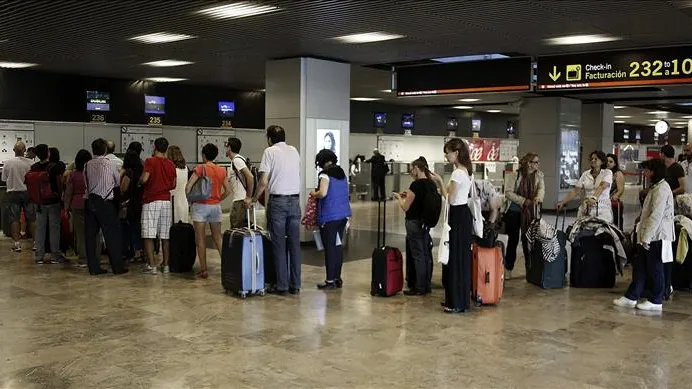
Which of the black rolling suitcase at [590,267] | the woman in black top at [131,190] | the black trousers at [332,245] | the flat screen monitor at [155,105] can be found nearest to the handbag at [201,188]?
the woman in black top at [131,190]

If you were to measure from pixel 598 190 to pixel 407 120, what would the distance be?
56.3ft

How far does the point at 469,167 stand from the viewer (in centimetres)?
679

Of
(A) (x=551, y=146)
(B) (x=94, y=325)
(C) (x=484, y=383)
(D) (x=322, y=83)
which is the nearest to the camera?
(C) (x=484, y=383)

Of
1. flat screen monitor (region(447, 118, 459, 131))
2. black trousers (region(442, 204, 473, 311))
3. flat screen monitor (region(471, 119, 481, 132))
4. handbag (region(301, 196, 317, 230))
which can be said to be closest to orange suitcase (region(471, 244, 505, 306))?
black trousers (region(442, 204, 473, 311))

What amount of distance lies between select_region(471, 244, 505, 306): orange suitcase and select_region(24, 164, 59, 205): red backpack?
19.9 feet

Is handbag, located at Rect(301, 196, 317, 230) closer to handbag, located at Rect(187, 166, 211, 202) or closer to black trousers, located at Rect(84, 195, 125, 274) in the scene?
handbag, located at Rect(187, 166, 211, 202)

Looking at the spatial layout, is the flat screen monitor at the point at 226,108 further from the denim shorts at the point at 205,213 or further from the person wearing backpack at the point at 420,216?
the person wearing backpack at the point at 420,216

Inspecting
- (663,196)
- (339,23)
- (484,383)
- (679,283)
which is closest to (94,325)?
(484,383)

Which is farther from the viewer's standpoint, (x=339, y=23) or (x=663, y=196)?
(x=339, y=23)

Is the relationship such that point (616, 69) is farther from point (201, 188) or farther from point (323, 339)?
point (323, 339)

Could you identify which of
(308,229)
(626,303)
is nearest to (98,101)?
(308,229)

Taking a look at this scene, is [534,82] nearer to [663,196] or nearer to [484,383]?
[663,196]

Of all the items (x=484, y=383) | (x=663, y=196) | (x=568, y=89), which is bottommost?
(x=484, y=383)

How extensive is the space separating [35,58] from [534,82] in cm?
901
